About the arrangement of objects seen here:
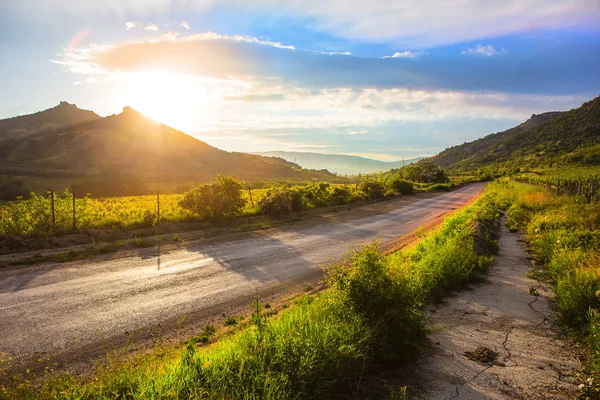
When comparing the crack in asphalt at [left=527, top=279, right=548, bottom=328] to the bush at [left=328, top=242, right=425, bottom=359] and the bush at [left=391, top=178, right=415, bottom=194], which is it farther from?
the bush at [left=391, top=178, right=415, bottom=194]

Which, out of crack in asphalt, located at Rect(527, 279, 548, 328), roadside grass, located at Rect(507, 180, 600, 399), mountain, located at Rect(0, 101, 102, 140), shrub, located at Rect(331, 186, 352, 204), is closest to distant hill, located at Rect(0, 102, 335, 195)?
mountain, located at Rect(0, 101, 102, 140)

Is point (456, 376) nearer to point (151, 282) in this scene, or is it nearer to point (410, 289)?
point (410, 289)

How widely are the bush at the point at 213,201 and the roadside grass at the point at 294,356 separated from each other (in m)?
13.7

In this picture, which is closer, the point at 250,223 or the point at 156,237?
the point at 156,237

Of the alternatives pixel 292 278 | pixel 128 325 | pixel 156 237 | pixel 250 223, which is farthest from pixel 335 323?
pixel 250 223

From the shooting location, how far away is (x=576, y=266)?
7797mm

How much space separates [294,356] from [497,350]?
3.48 metres

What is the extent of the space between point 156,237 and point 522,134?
18209 centimetres

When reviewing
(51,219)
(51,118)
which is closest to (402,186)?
(51,219)

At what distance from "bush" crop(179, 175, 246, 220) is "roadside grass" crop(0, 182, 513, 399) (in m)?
13.7

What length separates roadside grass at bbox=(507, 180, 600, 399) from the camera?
5195mm

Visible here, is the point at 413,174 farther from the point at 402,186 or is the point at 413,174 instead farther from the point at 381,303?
the point at 381,303

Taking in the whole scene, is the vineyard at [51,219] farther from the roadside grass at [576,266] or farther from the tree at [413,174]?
the tree at [413,174]

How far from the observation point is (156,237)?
15.6 m
